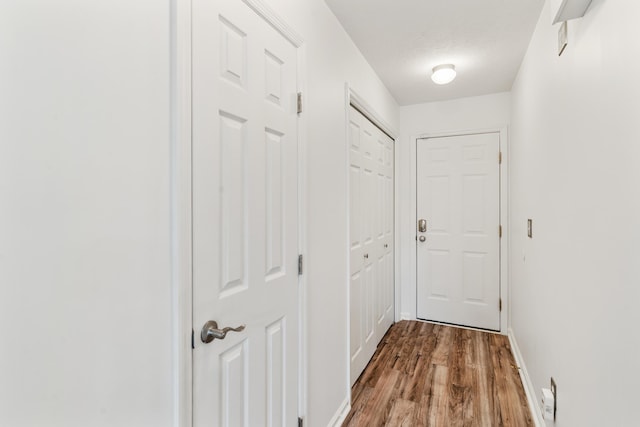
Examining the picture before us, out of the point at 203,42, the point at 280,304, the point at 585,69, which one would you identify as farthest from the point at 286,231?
the point at 585,69

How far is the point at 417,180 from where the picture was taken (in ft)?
11.8

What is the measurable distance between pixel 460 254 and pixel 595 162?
8.14 feet

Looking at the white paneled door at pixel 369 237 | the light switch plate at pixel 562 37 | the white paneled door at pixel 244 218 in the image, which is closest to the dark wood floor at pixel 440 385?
the white paneled door at pixel 369 237

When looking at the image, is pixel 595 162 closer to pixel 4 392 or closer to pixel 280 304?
pixel 280 304

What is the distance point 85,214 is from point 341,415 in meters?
1.89

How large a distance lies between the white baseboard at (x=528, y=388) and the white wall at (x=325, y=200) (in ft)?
3.64

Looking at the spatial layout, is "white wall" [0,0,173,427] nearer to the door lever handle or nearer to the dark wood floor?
the door lever handle

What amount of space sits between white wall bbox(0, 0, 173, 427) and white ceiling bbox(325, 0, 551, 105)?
1423 millimetres

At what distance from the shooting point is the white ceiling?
183 centimetres

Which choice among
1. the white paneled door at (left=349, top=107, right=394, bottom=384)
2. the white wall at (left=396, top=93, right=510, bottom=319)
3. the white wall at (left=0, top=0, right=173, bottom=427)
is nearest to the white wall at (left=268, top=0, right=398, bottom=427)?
the white paneled door at (left=349, top=107, right=394, bottom=384)

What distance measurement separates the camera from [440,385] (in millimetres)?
2336

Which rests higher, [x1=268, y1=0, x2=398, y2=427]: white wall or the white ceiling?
the white ceiling

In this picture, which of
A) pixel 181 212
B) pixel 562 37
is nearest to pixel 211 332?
pixel 181 212

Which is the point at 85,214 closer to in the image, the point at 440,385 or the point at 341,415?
the point at 341,415
